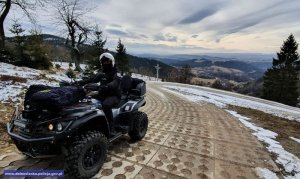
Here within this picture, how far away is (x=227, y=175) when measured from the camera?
11.8 ft

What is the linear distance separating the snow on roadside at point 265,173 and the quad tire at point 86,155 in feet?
9.05

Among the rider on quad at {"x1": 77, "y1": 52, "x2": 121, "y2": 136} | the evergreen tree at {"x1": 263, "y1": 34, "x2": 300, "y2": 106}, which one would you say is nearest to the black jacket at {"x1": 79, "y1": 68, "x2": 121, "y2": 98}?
the rider on quad at {"x1": 77, "y1": 52, "x2": 121, "y2": 136}

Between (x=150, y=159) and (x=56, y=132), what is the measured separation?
189cm

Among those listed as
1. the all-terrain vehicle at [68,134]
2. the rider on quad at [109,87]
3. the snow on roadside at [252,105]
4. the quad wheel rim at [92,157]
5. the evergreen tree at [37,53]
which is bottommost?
the snow on roadside at [252,105]

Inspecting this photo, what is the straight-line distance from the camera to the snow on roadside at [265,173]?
12.1ft

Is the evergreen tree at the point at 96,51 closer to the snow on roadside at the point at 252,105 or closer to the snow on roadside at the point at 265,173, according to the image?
the snow on roadside at the point at 252,105

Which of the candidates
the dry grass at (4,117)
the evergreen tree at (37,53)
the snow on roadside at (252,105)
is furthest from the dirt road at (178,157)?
the evergreen tree at (37,53)

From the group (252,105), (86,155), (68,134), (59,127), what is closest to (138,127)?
(86,155)

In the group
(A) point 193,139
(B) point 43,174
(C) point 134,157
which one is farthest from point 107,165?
(A) point 193,139

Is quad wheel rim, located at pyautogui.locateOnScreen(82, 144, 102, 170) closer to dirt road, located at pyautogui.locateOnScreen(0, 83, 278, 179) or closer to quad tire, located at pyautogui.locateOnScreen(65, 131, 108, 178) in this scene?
quad tire, located at pyautogui.locateOnScreen(65, 131, 108, 178)

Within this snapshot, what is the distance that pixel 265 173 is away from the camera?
3.77 metres

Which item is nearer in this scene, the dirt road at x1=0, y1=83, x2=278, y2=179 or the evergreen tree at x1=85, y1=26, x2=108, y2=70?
the dirt road at x1=0, y1=83, x2=278, y2=179

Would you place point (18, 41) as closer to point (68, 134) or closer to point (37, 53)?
point (37, 53)

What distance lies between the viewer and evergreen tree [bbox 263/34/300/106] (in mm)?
35062
